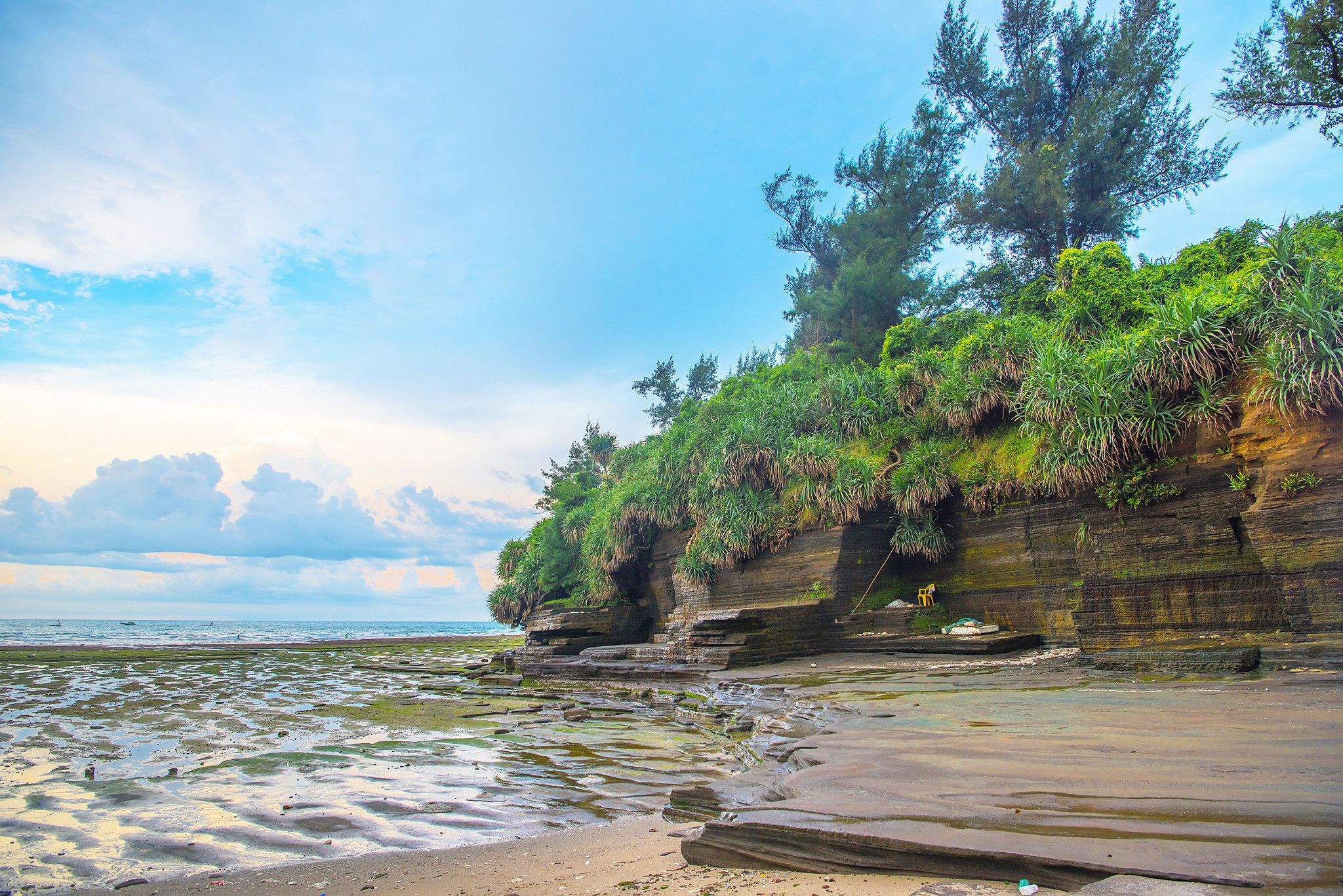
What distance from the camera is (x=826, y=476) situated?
18.1m

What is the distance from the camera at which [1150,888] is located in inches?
90.5

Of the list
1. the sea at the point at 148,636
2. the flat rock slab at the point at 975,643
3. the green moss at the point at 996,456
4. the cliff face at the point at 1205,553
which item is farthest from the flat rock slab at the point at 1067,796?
the sea at the point at 148,636

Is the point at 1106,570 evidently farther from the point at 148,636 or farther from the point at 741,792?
the point at 148,636

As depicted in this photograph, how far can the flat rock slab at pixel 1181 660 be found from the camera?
8.22 metres

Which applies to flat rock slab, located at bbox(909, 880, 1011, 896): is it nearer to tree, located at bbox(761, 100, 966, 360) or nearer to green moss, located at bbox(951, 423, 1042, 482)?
green moss, located at bbox(951, 423, 1042, 482)

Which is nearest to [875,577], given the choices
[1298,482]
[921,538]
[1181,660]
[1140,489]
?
[921,538]

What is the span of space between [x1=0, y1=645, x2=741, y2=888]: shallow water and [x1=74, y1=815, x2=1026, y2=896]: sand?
372 millimetres

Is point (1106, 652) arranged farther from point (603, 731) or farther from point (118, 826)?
point (118, 826)

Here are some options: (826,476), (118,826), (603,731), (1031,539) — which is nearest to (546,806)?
(118,826)

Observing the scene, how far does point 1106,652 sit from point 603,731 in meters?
6.89

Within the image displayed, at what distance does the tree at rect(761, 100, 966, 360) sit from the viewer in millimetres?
27109

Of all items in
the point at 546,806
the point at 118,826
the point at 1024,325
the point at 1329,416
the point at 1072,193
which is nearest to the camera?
the point at 118,826

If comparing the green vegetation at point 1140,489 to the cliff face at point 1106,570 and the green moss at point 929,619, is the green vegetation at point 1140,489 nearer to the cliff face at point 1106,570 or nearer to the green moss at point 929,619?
the cliff face at point 1106,570

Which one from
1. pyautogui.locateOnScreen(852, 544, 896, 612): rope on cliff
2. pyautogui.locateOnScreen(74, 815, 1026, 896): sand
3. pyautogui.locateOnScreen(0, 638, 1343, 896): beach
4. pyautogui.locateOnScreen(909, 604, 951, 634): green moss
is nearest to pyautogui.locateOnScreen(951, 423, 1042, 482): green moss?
pyautogui.locateOnScreen(852, 544, 896, 612): rope on cliff
